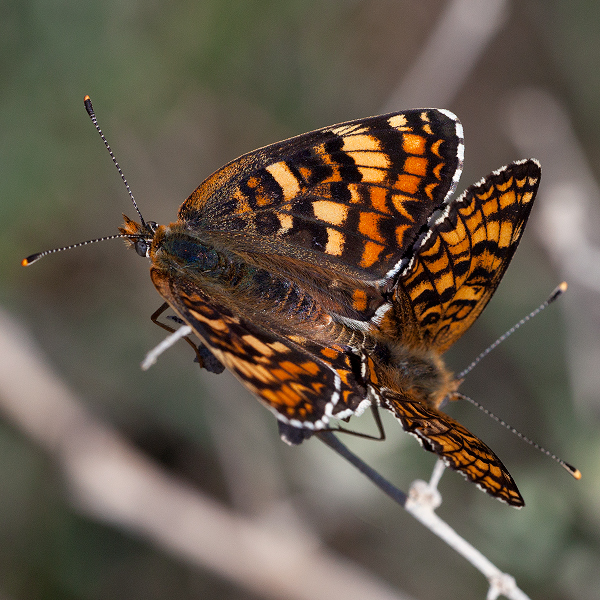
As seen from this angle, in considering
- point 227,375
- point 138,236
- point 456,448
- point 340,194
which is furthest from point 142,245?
point 227,375

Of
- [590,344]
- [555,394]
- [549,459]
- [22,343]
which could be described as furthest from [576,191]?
[22,343]

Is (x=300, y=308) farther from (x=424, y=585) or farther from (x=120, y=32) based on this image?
(x=120, y=32)

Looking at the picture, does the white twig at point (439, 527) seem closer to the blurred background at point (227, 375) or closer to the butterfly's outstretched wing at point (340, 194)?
the butterfly's outstretched wing at point (340, 194)

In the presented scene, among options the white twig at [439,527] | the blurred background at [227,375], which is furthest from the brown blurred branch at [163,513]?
the white twig at [439,527]

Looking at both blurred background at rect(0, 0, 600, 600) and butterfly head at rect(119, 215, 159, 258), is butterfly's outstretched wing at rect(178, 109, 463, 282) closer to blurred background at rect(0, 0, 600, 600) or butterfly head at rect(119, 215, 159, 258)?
butterfly head at rect(119, 215, 159, 258)

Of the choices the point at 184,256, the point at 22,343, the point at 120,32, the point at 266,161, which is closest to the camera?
the point at 184,256

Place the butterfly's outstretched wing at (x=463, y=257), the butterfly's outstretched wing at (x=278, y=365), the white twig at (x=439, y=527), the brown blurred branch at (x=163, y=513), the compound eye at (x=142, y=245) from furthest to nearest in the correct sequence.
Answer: the brown blurred branch at (x=163, y=513) < the compound eye at (x=142, y=245) < the butterfly's outstretched wing at (x=463, y=257) < the white twig at (x=439, y=527) < the butterfly's outstretched wing at (x=278, y=365)

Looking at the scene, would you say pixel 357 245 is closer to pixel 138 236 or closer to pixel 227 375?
pixel 138 236
